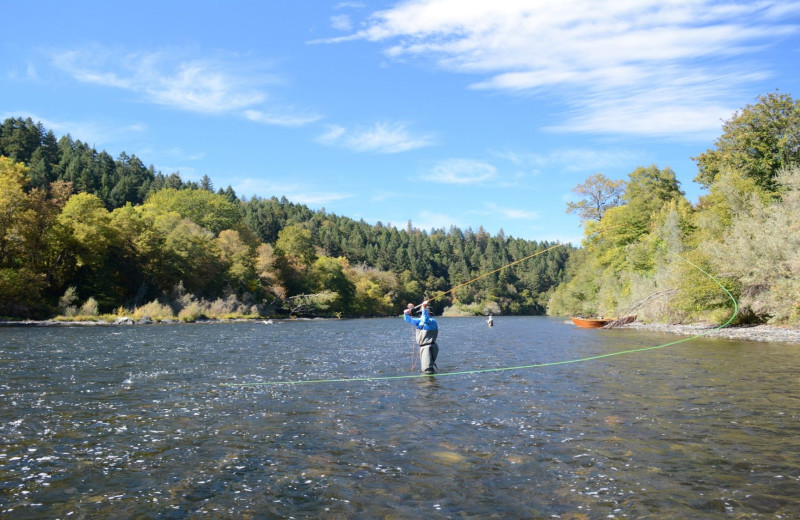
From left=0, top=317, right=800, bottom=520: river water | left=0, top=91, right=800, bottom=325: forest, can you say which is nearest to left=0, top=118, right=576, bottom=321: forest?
left=0, top=91, right=800, bottom=325: forest

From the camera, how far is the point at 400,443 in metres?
9.40

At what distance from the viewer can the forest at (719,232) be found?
32781mm

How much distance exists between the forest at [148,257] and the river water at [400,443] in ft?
25.4

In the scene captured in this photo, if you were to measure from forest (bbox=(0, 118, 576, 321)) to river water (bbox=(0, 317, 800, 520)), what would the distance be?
7.74m

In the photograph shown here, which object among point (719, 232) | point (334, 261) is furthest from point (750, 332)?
point (334, 261)

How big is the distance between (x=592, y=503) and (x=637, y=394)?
26.4 feet

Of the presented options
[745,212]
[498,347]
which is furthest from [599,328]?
[498,347]

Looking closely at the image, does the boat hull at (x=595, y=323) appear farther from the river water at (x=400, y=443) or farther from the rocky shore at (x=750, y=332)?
the river water at (x=400, y=443)

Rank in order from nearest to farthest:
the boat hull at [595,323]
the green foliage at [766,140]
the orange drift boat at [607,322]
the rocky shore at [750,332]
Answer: the rocky shore at [750,332] → the green foliage at [766,140] → the orange drift boat at [607,322] → the boat hull at [595,323]

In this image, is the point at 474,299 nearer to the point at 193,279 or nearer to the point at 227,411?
the point at 193,279

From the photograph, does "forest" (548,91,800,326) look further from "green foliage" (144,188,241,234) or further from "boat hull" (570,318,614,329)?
"green foliage" (144,188,241,234)

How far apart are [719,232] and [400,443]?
38249mm

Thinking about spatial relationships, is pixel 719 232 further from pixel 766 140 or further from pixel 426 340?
pixel 426 340

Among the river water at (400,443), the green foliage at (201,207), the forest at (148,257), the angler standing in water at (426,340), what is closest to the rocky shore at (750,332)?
the river water at (400,443)
